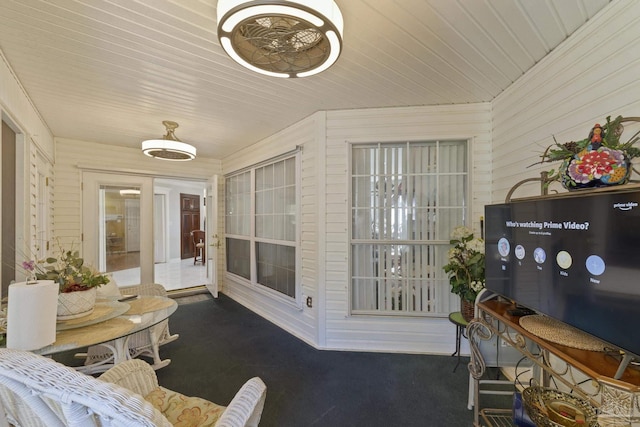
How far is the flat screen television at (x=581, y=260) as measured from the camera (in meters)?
0.96

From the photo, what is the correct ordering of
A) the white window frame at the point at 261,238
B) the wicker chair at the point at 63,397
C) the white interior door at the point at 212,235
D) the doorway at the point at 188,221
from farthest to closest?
the doorway at the point at 188,221 → the white interior door at the point at 212,235 → the white window frame at the point at 261,238 → the wicker chair at the point at 63,397

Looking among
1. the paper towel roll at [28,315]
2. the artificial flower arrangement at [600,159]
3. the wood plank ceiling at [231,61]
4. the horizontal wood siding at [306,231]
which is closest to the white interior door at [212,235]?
the horizontal wood siding at [306,231]

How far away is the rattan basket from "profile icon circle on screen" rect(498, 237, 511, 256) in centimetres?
75

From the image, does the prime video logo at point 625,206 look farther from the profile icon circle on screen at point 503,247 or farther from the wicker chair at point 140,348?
the wicker chair at point 140,348

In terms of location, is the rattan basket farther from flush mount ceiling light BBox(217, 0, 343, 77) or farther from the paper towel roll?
the paper towel roll

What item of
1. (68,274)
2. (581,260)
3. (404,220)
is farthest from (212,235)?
(581,260)

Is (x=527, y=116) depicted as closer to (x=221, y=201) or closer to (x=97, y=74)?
(x=97, y=74)

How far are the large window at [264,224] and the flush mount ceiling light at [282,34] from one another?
1799 millimetres

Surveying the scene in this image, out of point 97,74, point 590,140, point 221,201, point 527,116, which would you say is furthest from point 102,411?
point 221,201

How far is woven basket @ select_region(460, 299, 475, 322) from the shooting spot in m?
2.29

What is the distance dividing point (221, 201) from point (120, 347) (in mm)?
3522

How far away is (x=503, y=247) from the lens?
1626 mm

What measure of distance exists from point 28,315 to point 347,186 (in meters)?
2.47

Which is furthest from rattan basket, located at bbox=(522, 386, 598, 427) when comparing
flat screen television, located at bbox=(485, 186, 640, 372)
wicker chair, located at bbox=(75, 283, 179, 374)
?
wicker chair, located at bbox=(75, 283, 179, 374)
